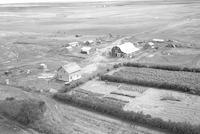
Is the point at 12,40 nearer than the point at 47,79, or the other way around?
the point at 47,79

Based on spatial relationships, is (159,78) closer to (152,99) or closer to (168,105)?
(152,99)

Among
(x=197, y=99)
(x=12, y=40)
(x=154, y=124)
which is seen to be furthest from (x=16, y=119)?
(x=12, y=40)

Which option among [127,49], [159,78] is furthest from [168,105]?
[127,49]

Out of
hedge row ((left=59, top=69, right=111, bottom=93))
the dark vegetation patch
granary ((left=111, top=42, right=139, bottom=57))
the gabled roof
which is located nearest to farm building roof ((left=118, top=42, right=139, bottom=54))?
granary ((left=111, top=42, right=139, bottom=57))

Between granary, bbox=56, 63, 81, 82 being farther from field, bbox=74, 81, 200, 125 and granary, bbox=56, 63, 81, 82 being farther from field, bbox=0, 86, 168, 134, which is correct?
field, bbox=0, 86, 168, 134

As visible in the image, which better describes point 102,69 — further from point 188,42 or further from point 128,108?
point 188,42

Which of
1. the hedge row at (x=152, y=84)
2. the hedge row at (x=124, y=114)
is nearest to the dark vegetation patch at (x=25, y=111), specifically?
the hedge row at (x=124, y=114)

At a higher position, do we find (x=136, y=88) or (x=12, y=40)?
(x=12, y=40)
